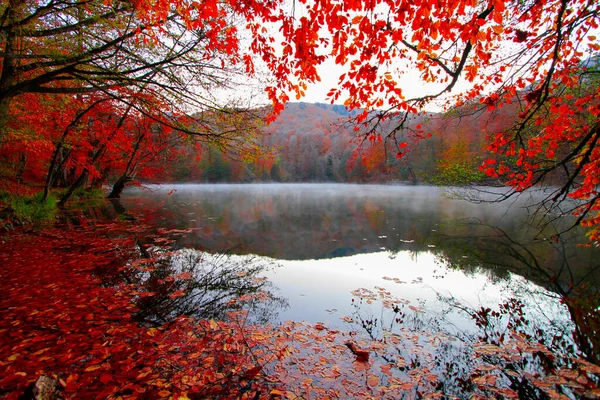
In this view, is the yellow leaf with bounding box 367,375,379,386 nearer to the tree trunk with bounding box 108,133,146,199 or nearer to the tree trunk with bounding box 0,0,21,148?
the tree trunk with bounding box 0,0,21,148

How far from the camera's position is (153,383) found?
2.54 meters

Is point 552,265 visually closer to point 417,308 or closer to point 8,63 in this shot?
point 417,308

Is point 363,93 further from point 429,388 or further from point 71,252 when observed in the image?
point 71,252

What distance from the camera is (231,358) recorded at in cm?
307

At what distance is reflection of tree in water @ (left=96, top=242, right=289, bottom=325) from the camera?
13.8 ft

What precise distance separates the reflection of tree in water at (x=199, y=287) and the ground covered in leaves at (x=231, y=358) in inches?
8.4

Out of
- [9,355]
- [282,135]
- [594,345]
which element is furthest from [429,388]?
[282,135]

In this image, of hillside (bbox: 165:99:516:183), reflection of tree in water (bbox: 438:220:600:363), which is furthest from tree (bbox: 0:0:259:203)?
hillside (bbox: 165:99:516:183)

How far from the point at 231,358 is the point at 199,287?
96.1 inches

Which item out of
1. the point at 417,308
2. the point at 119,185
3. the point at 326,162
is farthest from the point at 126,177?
the point at 326,162

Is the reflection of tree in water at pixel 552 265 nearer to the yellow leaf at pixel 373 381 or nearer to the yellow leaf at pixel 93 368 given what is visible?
the yellow leaf at pixel 373 381

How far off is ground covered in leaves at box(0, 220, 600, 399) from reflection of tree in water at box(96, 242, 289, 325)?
0.21 meters

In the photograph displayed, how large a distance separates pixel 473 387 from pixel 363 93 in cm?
435

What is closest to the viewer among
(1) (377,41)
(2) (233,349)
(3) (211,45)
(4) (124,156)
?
(2) (233,349)
